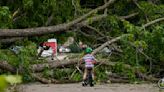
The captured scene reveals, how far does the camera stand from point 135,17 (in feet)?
50.6

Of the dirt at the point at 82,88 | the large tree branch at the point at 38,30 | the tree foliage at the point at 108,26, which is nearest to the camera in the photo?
the dirt at the point at 82,88

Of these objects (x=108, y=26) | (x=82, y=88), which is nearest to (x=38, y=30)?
(x=82, y=88)

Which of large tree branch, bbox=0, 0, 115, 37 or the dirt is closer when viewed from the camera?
the dirt

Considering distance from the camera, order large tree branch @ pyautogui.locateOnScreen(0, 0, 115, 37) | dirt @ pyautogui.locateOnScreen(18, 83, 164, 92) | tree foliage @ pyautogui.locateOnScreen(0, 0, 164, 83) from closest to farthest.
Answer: dirt @ pyautogui.locateOnScreen(18, 83, 164, 92) → large tree branch @ pyautogui.locateOnScreen(0, 0, 115, 37) → tree foliage @ pyautogui.locateOnScreen(0, 0, 164, 83)

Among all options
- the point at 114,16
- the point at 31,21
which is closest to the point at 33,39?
the point at 31,21

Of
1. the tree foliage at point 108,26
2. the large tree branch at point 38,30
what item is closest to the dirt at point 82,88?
the tree foliage at point 108,26

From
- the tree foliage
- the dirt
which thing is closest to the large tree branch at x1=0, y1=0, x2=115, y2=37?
the tree foliage

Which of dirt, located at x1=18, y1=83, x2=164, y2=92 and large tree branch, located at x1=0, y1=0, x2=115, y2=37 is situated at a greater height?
large tree branch, located at x1=0, y1=0, x2=115, y2=37

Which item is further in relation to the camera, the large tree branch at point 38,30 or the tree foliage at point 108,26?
the tree foliage at point 108,26

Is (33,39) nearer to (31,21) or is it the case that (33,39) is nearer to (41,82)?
(31,21)

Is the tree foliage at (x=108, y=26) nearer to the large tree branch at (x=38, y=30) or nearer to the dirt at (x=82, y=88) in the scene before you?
the large tree branch at (x=38, y=30)

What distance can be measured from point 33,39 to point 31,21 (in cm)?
71

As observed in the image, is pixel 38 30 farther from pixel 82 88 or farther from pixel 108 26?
pixel 108 26

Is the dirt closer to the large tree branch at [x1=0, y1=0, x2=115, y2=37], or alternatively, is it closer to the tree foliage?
the tree foliage
